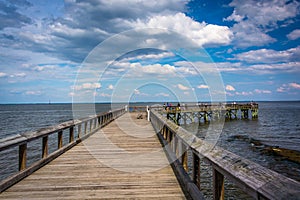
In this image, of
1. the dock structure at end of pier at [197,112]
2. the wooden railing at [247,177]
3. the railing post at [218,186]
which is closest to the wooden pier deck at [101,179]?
the wooden railing at [247,177]

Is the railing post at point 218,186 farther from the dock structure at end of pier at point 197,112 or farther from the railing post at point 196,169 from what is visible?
the dock structure at end of pier at point 197,112

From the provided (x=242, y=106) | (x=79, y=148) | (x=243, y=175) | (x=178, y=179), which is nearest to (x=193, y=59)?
(x=79, y=148)

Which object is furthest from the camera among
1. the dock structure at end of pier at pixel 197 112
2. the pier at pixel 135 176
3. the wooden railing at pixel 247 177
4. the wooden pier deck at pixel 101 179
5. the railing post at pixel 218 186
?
the dock structure at end of pier at pixel 197 112

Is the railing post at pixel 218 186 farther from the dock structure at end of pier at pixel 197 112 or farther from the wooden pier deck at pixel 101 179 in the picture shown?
the dock structure at end of pier at pixel 197 112

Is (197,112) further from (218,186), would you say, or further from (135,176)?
(218,186)

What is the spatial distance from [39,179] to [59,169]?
72cm

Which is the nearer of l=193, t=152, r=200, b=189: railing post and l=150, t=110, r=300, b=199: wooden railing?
l=150, t=110, r=300, b=199: wooden railing

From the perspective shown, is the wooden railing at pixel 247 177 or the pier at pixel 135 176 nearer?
the wooden railing at pixel 247 177

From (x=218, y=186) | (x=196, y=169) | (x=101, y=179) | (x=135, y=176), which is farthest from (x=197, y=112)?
(x=218, y=186)

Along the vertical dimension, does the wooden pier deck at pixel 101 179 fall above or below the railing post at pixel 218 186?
below

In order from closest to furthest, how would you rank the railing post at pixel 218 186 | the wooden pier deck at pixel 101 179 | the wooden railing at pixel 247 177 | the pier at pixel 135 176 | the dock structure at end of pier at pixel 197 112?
the wooden railing at pixel 247 177
the pier at pixel 135 176
the railing post at pixel 218 186
the wooden pier deck at pixel 101 179
the dock structure at end of pier at pixel 197 112

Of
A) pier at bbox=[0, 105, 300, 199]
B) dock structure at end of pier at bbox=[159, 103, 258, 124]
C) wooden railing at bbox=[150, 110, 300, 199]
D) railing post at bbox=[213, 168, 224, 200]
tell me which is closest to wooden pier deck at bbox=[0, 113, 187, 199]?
pier at bbox=[0, 105, 300, 199]

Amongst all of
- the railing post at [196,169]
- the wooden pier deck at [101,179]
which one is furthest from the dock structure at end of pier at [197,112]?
the railing post at [196,169]

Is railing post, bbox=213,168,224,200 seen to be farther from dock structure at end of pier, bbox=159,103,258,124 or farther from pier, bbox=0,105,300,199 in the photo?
dock structure at end of pier, bbox=159,103,258,124
